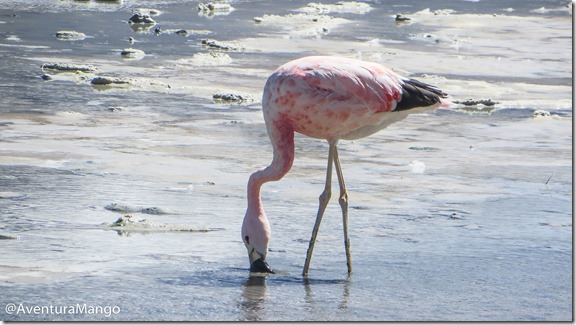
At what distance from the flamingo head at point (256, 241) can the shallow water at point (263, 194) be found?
0.09 meters

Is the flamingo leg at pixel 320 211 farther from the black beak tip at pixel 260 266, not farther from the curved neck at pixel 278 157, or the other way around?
the curved neck at pixel 278 157

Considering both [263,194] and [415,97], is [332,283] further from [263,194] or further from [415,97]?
[263,194]

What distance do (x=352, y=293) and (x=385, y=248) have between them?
1024 mm

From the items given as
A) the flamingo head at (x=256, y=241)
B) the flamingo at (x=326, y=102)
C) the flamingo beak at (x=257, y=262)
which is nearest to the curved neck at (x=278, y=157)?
the flamingo at (x=326, y=102)

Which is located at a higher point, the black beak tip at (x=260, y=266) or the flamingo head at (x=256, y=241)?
the flamingo head at (x=256, y=241)

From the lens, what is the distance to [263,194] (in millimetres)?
9094

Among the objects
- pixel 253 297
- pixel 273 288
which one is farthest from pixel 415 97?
pixel 253 297

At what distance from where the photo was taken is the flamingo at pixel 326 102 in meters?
7.45

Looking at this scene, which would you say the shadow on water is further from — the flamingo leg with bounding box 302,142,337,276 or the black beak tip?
the flamingo leg with bounding box 302,142,337,276

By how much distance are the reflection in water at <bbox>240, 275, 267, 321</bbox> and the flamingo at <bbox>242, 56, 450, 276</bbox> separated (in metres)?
0.52

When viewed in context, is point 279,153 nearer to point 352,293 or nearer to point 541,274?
point 352,293

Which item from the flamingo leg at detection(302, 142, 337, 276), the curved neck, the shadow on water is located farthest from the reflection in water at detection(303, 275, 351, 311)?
the curved neck

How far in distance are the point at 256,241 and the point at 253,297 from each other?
0.61 metres

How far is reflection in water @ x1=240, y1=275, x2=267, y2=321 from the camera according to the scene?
617cm
